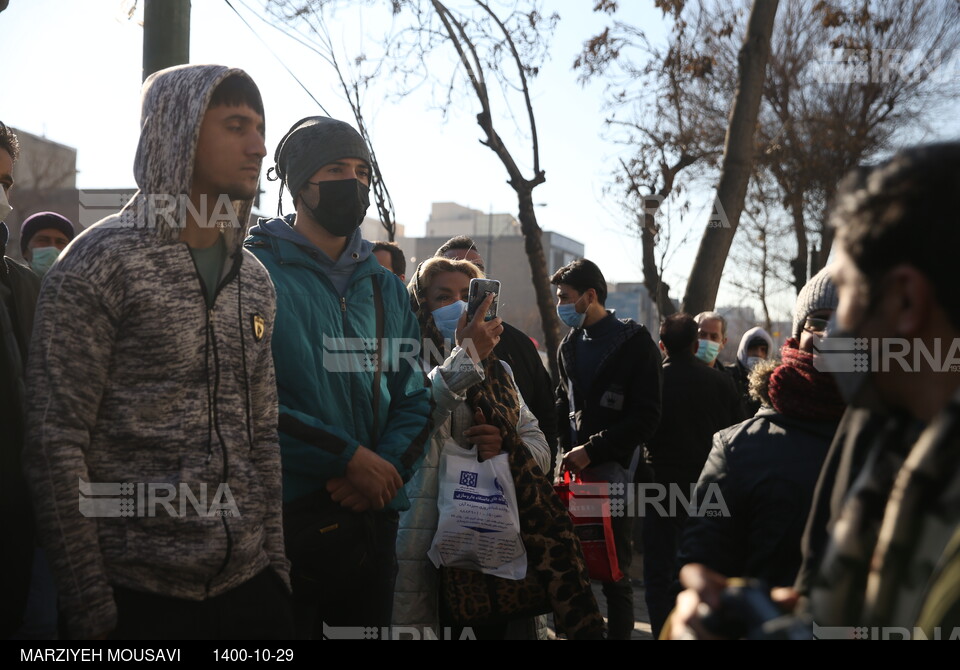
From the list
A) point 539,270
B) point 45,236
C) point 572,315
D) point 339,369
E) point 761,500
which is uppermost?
point 539,270

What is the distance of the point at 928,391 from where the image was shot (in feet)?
4.82

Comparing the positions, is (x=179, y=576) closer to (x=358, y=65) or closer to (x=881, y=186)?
(x=881, y=186)

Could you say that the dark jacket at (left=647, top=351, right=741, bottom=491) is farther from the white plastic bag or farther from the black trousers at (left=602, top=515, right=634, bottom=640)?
the white plastic bag

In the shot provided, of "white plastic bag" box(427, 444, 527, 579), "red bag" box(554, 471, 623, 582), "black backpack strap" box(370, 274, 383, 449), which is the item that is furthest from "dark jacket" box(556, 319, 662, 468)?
"black backpack strap" box(370, 274, 383, 449)

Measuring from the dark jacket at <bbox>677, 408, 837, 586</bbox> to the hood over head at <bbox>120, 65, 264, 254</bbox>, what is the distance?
1531 millimetres

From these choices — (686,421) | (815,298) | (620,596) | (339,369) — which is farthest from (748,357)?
(815,298)

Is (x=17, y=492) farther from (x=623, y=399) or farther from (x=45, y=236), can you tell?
(x=623, y=399)

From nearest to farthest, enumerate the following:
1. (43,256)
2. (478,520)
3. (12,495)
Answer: (12,495) < (478,520) < (43,256)

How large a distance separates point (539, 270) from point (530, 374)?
4.98 m

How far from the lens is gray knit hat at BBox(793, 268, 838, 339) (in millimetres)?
2600

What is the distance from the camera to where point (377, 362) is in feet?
11.2

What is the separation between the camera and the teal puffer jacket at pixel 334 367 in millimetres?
3080

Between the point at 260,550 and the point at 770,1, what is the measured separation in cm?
752

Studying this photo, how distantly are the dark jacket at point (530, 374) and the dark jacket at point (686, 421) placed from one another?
167 cm
